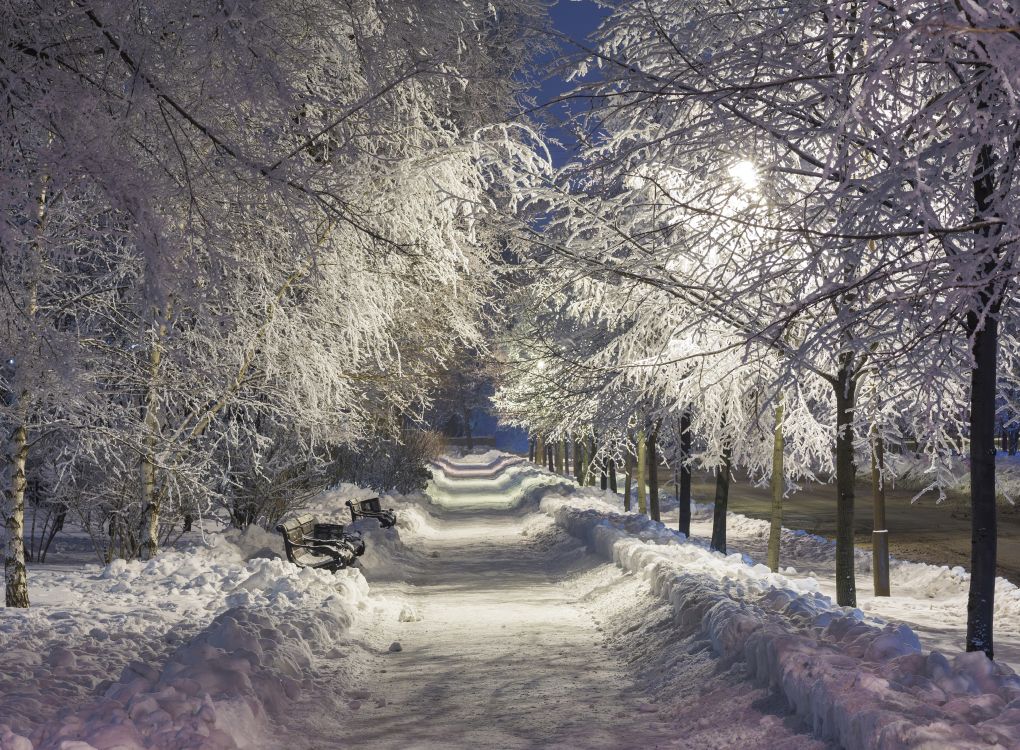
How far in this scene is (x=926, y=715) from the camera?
435 cm

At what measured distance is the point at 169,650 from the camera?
7.44 metres

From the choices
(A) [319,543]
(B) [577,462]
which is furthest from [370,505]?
(B) [577,462]

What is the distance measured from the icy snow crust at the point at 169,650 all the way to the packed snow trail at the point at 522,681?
0.45 metres

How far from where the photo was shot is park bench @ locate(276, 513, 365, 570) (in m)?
12.6

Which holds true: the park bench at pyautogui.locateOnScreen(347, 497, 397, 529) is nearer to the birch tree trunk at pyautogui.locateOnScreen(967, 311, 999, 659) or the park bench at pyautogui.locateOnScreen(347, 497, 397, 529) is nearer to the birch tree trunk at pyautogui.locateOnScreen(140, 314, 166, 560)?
the birch tree trunk at pyautogui.locateOnScreen(140, 314, 166, 560)

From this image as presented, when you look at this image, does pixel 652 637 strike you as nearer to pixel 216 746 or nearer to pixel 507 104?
pixel 216 746

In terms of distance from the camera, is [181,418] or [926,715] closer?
[926,715]

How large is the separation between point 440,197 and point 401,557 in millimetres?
8859

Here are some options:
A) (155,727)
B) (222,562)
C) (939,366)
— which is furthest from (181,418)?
(939,366)

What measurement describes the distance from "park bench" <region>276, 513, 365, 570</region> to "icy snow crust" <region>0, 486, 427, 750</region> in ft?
2.46

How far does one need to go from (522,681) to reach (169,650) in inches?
108

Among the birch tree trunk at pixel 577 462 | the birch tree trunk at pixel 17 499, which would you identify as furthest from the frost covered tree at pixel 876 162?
the birch tree trunk at pixel 577 462

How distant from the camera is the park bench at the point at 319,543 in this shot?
12594mm

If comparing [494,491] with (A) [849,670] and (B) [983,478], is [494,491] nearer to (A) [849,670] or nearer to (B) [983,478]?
(B) [983,478]
